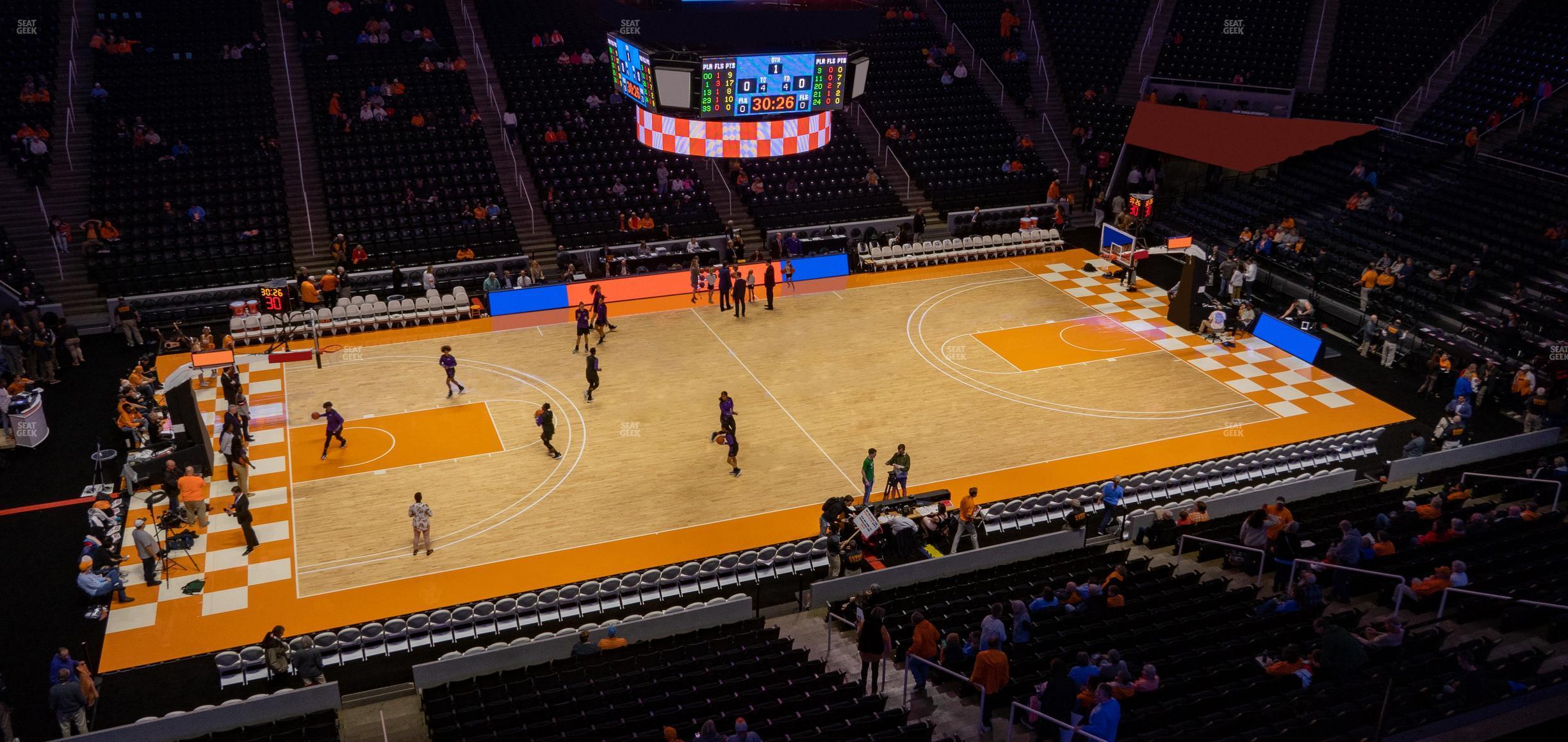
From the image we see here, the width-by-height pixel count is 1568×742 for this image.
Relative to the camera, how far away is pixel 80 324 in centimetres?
3033

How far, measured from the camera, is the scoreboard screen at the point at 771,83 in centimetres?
2289

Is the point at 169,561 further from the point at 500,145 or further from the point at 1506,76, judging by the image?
the point at 1506,76

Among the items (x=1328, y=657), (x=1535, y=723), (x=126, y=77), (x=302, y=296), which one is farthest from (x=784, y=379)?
(x=126, y=77)

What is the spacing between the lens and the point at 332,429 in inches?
921

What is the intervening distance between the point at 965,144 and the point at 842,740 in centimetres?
3258

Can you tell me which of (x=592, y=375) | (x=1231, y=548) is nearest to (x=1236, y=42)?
(x=1231, y=548)

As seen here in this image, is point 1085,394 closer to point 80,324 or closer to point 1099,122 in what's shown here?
point 1099,122

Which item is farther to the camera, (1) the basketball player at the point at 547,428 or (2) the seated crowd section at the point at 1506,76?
(2) the seated crowd section at the point at 1506,76

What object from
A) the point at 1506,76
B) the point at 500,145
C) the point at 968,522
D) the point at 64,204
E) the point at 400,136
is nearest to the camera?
the point at 968,522

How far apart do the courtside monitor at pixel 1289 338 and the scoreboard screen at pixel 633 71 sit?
18.0 m

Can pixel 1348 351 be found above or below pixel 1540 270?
below

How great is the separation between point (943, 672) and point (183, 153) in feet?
99.9

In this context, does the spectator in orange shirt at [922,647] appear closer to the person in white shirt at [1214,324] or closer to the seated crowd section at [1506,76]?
the person in white shirt at [1214,324]

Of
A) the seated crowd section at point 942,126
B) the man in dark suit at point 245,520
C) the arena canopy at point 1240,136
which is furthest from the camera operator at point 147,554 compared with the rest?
the arena canopy at point 1240,136
